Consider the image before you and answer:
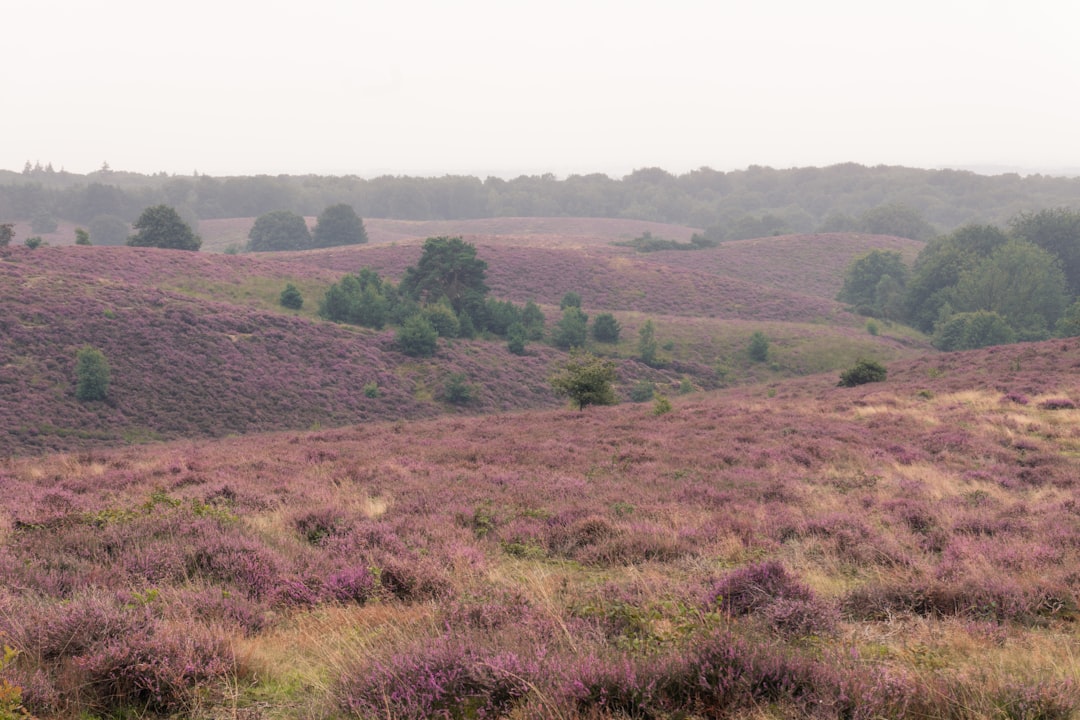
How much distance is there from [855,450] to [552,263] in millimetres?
Answer: 66887

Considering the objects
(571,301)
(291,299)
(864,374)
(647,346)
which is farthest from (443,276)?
(864,374)

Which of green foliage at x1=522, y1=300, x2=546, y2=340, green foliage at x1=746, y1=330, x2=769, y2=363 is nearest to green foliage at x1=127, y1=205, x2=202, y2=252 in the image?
green foliage at x1=522, y1=300, x2=546, y2=340

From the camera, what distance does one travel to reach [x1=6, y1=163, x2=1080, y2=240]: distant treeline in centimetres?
13662

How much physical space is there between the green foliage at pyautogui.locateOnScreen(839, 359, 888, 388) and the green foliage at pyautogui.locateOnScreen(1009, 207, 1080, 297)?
58.2 meters

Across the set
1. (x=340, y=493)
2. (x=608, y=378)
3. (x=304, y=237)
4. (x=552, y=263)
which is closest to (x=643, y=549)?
(x=340, y=493)

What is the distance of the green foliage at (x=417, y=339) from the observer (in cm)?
4838

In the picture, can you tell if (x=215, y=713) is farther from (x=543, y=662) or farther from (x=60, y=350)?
(x=60, y=350)

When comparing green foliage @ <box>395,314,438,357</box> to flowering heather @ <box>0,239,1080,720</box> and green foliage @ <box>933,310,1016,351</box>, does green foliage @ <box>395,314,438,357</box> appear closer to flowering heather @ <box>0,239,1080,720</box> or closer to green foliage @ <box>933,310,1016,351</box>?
flowering heather @ <box>0,239,1080,720</box>

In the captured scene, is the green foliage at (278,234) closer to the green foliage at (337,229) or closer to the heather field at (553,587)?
the green foliage at (337,229)

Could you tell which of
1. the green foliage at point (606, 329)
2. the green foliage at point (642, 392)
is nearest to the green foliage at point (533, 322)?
the green foliage at point (606, 329)

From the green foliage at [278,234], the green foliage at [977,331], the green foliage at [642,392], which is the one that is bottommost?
the green foliage at [642,392]

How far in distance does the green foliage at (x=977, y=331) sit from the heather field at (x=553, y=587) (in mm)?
50696

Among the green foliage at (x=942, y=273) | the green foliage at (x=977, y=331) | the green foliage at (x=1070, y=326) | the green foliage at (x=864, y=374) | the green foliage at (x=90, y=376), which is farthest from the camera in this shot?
the green foliage at (x=942, y=273)

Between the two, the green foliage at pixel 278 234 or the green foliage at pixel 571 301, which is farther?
the green foliage at pixel 278 234
